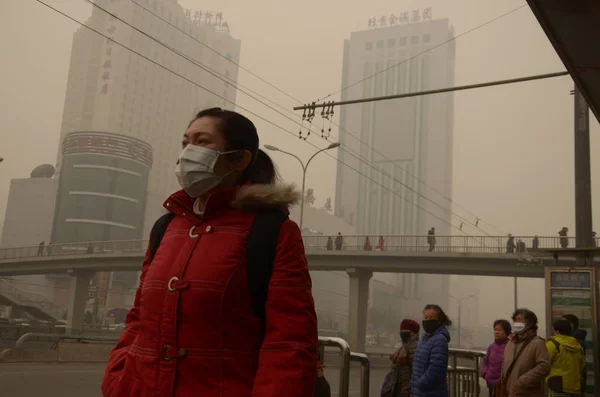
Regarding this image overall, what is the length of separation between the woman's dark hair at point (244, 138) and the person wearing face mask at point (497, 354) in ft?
19.5

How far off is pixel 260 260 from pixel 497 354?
6322mm

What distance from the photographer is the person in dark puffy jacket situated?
610 centimetres

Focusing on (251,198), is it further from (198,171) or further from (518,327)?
(518,327)

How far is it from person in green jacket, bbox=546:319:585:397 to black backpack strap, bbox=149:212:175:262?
20.1 ft

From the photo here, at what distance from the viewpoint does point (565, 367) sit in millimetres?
7453

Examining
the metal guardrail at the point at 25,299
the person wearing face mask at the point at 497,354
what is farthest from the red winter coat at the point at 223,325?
the metal guardrail at the point at 25,299

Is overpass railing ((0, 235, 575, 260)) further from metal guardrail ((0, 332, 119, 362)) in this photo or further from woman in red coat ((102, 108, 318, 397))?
woman in red coat ((102, 108, 318, 397))

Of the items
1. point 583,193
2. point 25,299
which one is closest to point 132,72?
point 25,299

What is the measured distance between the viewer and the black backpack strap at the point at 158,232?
92.8 inches

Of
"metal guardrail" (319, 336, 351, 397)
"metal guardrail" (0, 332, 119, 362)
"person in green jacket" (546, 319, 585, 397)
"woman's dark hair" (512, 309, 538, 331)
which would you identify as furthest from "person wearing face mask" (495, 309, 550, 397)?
"metal guardrail" (0, 332, 119, 362)

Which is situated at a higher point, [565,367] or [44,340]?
[565,367]

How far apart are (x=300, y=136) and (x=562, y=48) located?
1154 cm

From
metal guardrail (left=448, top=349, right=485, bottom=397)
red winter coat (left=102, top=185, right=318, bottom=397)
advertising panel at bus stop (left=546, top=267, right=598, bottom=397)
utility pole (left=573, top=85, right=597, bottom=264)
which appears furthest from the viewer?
utility pole (left=573, top=85, right=597, bottom=264)

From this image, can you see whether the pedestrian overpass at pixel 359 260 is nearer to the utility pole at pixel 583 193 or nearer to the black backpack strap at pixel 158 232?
the utility pole at pixel 583 193
